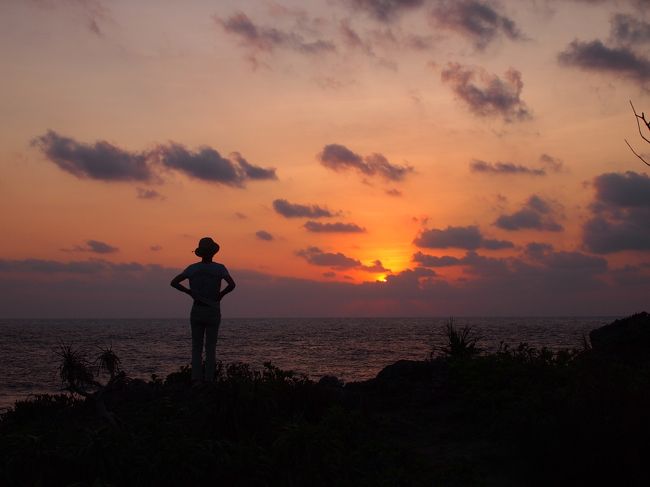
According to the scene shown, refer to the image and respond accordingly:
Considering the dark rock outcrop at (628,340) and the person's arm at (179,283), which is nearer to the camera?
the person's arm at (179,283)

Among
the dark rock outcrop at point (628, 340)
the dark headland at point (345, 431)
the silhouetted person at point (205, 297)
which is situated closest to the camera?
the dark headland at point (345, 431)

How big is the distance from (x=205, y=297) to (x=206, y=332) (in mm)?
713

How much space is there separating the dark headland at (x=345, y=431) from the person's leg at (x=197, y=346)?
38 centimetres

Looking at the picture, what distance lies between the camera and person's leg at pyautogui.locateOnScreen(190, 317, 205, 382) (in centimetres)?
1136

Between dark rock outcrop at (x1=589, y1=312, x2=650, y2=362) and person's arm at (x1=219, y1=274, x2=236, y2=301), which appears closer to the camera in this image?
person's arm at (x1=219, y1=274, x2=236, y2=301)

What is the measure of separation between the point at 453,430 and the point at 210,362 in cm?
461

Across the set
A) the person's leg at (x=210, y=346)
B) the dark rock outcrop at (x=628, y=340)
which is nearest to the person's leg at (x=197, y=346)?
the person's leg at (x=210, y=346)

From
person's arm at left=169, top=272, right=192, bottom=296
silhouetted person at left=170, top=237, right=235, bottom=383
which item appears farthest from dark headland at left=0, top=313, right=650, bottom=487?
person's arm at left=169, top=272, right=192, bottom=296

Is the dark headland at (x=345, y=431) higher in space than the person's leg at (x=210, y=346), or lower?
lower

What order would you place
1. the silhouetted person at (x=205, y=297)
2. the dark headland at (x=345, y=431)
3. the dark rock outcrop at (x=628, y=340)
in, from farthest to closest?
the dark rock outcrop at (x=628, y=340) → the silhouetted person at (x=205, y=297) → the dark headland at (x=345, y=431)

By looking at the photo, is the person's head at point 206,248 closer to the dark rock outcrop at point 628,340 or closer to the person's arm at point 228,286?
the person's arm at point 228,286

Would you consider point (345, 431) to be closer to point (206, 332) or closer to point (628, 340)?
point (206, 332)

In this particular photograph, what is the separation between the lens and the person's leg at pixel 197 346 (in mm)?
11359

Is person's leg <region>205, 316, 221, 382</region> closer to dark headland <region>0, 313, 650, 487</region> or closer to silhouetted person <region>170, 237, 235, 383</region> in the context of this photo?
silhouetted person <region>170, 237, 235, 383</region>
